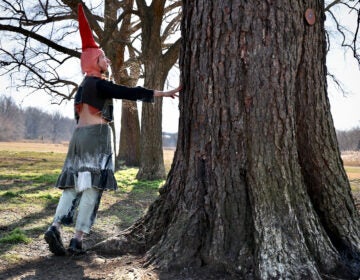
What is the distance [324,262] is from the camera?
3305mm

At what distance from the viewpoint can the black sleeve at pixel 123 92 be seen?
12.7 feet

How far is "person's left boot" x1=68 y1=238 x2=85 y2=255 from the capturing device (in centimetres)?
393

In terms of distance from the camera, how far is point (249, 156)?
11.0 ft

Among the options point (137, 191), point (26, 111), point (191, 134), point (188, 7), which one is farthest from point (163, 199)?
point (26, 111)

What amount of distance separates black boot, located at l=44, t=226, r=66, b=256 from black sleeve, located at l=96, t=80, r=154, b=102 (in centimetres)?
133

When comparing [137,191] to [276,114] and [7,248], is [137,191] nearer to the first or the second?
[7,248]

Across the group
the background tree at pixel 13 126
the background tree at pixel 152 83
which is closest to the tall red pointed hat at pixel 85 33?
the background tree at pixel 152 83

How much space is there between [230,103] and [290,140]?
575 mm

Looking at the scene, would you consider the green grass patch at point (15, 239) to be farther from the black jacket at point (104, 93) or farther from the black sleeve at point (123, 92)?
the black sleeve at point (123, 92)

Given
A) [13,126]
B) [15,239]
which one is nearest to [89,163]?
[15,239]

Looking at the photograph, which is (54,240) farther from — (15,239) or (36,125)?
(36,125)

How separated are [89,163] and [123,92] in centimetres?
→ 75

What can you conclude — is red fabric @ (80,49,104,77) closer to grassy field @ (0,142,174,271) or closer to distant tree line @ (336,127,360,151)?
grassy field @ (0,142,174,271)

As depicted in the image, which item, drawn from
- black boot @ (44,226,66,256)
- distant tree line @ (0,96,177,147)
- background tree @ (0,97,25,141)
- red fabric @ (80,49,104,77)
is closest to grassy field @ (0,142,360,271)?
black boot @ (44,226,66,256)
